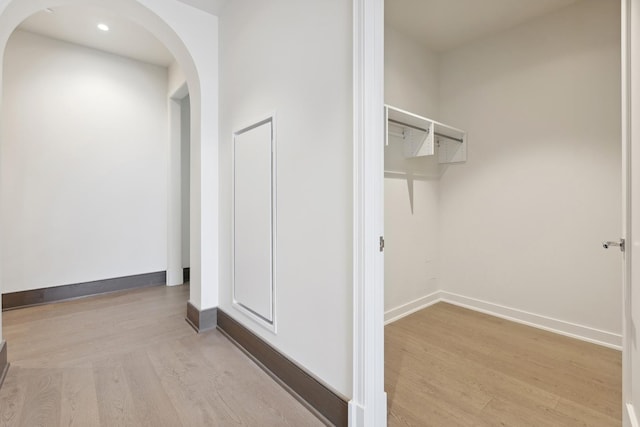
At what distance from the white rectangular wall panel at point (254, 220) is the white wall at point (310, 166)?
0.33 ft

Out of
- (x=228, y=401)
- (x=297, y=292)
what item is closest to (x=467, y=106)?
(x=297, y=292)

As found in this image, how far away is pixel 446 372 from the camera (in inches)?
78.7

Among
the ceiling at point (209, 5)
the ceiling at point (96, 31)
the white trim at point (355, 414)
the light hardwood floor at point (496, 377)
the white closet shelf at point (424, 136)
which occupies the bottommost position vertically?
the light hardwood floor at point (496, 377)

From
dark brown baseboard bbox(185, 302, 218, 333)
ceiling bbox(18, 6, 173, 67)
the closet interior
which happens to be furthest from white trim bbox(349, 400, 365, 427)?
ceiling bbox(18, 6, 173, 67)

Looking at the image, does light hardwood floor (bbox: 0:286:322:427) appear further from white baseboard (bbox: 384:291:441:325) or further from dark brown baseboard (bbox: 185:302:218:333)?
white baseboard (bbox: 384:291:441:325)

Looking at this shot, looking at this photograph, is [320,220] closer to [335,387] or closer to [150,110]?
[335,387]

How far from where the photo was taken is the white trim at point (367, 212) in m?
1.35

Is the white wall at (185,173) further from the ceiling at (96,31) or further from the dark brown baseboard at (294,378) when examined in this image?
the dark brown baseboard at (294,378)

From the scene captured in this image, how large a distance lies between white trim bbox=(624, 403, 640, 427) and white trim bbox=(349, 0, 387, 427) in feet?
3.01

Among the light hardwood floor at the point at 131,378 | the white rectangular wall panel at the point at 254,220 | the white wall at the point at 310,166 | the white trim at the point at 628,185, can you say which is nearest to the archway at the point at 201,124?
the white rectangular wall panel at the point at 254,220

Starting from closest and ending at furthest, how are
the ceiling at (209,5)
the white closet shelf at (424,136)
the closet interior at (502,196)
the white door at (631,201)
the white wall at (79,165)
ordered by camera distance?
the white door at (631,201) < the closet interior at (502,196) < the ceiling at (209,5) < the white closet shelf at (424,136) < the white wall at (79,165)

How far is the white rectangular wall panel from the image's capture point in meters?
2.02

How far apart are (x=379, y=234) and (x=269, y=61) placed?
1399 millimetres

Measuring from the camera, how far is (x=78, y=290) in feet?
11.4
